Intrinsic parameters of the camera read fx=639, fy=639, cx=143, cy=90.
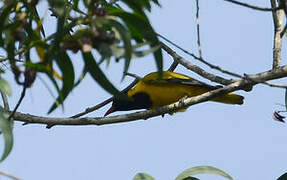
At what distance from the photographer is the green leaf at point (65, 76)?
2.37 m

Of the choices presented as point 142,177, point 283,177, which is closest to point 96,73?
point 142,177

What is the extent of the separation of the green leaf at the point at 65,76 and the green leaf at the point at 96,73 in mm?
74

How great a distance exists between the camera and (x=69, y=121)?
335 cm

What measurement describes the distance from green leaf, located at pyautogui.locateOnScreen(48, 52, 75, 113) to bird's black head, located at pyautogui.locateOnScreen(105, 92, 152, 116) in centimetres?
302

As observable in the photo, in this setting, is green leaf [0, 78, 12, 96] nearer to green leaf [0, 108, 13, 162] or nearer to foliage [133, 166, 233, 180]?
green leaf [0, 108, 13, 162]

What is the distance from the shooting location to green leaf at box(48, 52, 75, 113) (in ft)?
7.76

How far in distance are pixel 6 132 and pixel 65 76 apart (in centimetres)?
37

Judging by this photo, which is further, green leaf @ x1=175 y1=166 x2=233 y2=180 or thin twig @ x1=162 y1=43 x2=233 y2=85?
thin twig @ x1=162 y1=43 x2=233 y2=85

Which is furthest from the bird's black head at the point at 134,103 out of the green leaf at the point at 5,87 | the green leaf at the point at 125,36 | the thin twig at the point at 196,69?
the green leaf at the point at 125,36

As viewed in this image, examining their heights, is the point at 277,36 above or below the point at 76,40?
above

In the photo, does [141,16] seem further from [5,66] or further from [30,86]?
[5,66]

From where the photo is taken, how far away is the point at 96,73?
2416 mm

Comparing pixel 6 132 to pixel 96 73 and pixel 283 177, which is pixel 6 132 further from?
pixel 283 177

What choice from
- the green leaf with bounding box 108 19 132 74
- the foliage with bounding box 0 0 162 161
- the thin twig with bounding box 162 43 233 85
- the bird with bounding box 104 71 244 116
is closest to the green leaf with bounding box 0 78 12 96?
the foliage with bounding box 0 0 162 161
